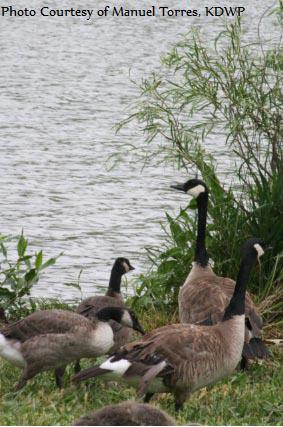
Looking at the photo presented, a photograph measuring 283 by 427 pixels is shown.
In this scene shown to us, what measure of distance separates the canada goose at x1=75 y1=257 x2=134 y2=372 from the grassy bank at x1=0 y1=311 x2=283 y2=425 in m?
0.41

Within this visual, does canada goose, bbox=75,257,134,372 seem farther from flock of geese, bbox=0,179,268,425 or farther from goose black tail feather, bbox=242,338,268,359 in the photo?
goose black tail feather, bbox=242,338,268,359

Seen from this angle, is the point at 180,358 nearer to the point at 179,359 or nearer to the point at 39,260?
the point at 179,359

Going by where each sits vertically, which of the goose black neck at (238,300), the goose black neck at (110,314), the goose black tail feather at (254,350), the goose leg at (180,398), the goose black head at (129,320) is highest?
the goose black neck at (238,300)

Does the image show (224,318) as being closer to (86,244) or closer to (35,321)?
(35,321)

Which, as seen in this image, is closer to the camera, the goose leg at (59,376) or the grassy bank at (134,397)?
the grassy bank at (134,397)

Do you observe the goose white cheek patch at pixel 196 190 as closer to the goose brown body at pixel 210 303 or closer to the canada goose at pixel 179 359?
the goose brown body at pixel 210 303

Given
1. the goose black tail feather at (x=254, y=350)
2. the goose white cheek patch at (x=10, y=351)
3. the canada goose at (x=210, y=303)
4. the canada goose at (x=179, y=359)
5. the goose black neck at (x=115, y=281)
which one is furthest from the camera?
the goose black neck at (x=115, y=281)

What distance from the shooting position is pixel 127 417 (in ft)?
18.1

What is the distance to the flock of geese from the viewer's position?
7699 millimetres

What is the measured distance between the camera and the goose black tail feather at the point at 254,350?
866cm

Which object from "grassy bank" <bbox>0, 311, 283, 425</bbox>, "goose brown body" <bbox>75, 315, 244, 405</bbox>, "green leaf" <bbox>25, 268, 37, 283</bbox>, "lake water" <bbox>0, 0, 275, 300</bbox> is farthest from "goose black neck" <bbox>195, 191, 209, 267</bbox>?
"lake water" <bbox>0, 0, 275, 300</bbox>

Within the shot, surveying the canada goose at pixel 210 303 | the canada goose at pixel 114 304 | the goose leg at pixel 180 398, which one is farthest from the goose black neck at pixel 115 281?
the goose leg at pixel 180 398

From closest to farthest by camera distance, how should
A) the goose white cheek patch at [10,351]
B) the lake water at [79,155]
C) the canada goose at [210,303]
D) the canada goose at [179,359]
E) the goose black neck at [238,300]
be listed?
the canada goose at [179,359]
the goose black neck at [238,300]
the goose white cheek patch at [10,351]
the canada goose at [210,303]
the lake water at [79,155]

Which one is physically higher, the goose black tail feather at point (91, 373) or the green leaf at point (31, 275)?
the green leaf at point (31, 275)
